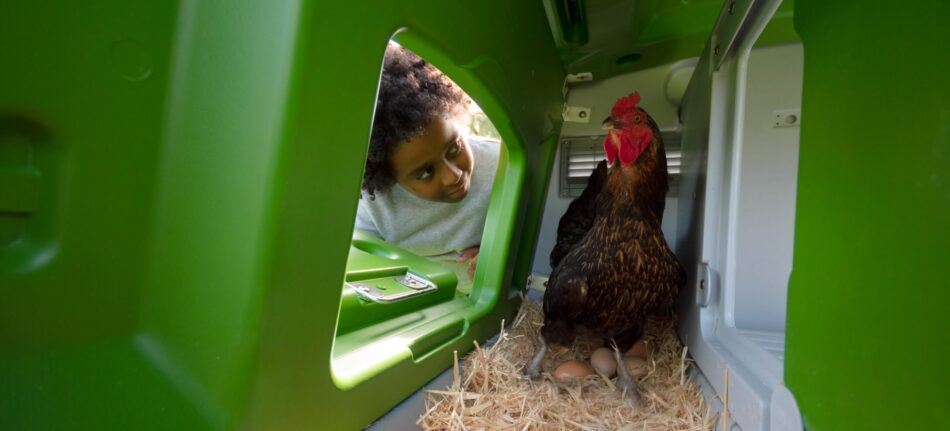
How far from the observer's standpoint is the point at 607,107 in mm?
1933

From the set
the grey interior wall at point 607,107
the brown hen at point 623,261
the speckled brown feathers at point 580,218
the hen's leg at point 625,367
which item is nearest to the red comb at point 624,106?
the brown hen at point 623,261

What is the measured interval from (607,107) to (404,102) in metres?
1.00

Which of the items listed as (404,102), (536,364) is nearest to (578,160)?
(404,102)

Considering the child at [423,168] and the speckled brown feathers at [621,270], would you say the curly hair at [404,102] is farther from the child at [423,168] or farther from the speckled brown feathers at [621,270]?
the speckled brown feathers at [621,270]

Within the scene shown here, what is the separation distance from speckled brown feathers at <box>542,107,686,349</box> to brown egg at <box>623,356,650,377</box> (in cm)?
6

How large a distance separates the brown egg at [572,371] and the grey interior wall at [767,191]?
1.74ft

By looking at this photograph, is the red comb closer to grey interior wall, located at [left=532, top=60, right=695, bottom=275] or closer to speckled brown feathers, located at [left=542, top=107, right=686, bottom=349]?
speckled brown feathers, located at [left=542, top=107, right=686, bottom=349]

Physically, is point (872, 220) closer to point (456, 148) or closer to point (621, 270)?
point (621, 270)

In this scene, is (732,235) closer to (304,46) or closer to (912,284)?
(912,284)

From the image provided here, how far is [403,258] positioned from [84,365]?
1046 mm

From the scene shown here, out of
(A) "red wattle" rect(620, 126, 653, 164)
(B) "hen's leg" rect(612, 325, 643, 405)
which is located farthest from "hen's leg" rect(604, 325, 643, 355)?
(A) "red wattle" rect(620, 126, 653, 164)

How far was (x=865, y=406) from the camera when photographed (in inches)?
17.0

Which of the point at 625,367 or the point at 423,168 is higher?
the point at 423,168

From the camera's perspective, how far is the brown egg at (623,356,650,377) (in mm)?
1300
